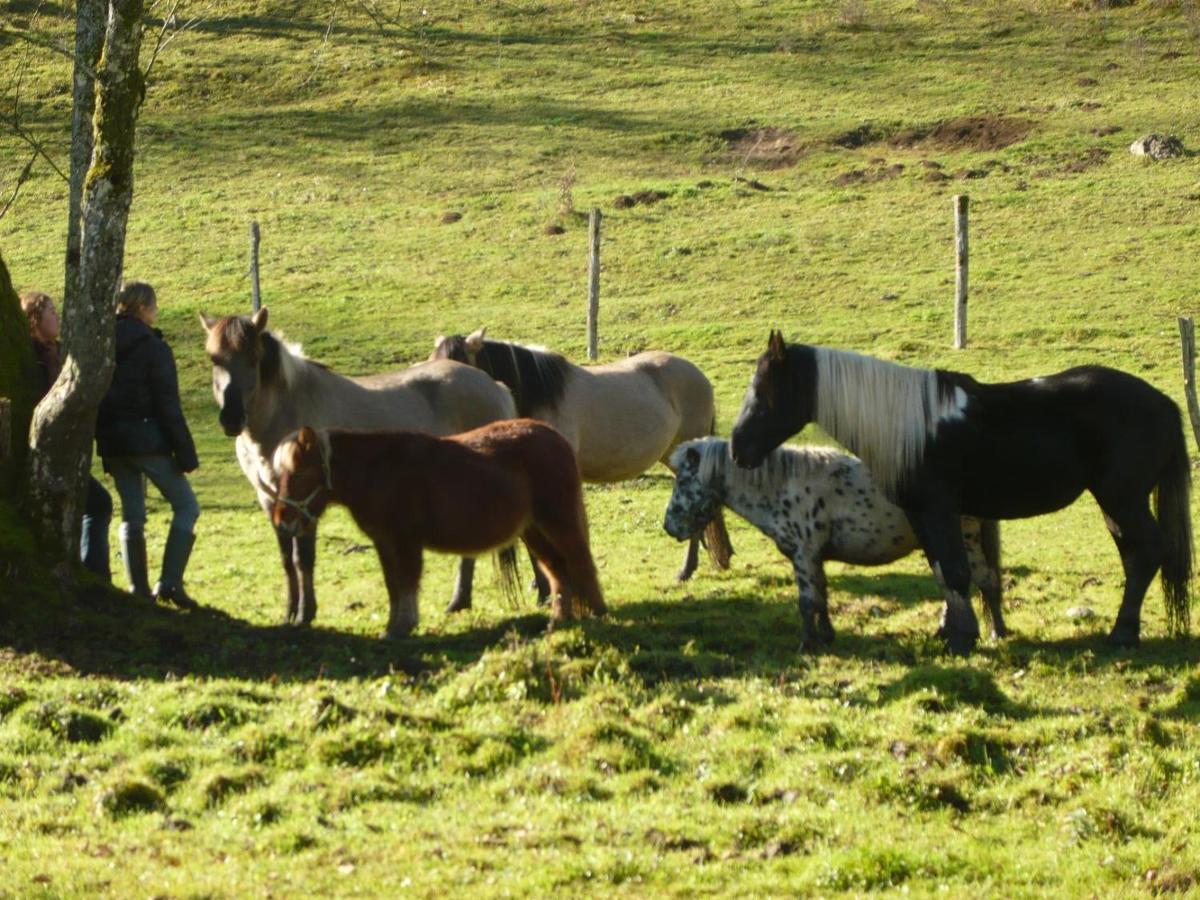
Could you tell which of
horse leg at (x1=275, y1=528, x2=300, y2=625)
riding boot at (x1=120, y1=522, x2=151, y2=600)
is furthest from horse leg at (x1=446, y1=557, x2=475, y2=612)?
riding boot at (x1=120, y1=522, x2=151, y2=600)

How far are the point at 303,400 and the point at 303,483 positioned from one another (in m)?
1.67

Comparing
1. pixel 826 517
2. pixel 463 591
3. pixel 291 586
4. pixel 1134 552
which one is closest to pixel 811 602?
pixel 826 517

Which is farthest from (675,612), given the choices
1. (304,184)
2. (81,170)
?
(304,184)

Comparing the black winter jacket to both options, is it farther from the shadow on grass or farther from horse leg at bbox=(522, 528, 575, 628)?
horse leg at bbox=(522, 528, 575, 628)

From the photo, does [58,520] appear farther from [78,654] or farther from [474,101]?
[474,101]

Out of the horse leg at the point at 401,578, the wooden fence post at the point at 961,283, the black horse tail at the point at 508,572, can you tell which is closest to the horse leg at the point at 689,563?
the black horse tail at the point at 508,572

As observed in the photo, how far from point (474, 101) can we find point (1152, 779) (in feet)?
159

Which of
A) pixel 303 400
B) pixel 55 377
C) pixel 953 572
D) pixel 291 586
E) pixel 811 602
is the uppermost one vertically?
pixel 55 377

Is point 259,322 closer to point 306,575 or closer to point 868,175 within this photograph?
point 306,575

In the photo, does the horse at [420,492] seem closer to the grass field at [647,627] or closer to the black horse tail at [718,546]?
the grass field at [647,627]

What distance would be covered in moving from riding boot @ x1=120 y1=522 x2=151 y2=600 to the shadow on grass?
747mm

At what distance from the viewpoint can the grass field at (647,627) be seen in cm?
646

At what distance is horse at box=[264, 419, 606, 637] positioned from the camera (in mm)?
9531

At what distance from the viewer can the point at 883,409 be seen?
931cm
